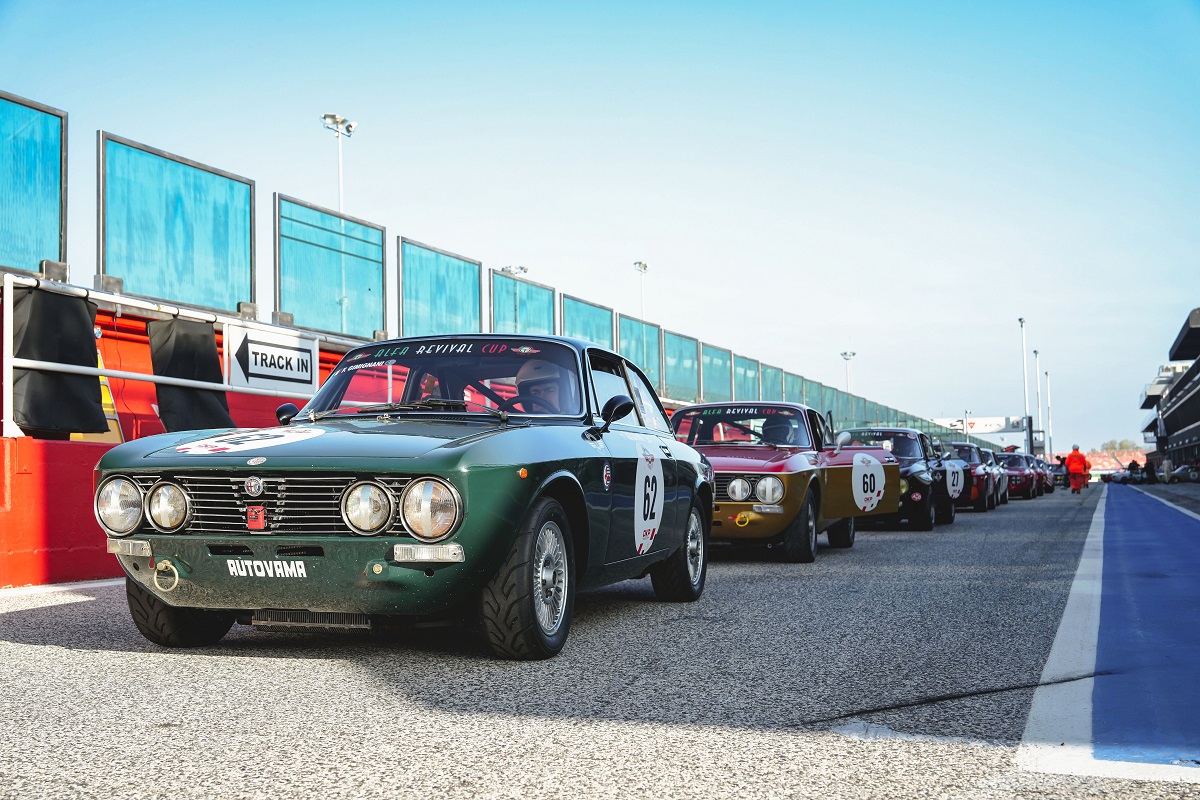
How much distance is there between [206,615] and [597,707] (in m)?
2.20

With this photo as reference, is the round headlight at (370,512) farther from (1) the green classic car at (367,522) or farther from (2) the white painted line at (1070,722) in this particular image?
(2) the white painted line at (1070,722)

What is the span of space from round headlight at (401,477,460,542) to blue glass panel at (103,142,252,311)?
7.46 metres

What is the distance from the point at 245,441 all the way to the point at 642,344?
1991 cm

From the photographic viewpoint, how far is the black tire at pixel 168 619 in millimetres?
5231

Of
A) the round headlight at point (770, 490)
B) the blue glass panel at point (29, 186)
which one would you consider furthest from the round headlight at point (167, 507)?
the round headlight at point (770, 490)

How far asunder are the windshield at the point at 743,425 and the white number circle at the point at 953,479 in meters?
7.30

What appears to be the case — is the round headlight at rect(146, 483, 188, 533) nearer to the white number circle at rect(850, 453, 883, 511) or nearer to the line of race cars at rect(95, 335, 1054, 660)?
the line of race cars at rect(95, 335, 1054, 660)

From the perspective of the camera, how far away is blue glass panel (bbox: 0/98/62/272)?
9430mm

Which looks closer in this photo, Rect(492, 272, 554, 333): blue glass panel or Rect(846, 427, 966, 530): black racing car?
Rect(846, 427, 966, 530): black racing car

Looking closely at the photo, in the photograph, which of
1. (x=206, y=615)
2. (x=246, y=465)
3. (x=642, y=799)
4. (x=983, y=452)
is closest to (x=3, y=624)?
(x=206, y=615)

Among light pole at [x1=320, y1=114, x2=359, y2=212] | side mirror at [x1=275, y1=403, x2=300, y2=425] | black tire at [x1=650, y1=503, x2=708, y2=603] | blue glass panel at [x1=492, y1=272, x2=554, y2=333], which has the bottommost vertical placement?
black tire at [x1=650, y1=503, x2=708, y2=603]

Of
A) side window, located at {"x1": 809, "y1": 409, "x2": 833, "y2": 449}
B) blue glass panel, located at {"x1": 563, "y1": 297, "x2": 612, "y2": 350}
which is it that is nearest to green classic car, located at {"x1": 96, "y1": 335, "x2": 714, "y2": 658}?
side window, located at {"x1": 809, "y1": 409, "x2": 833, "y2": 449}

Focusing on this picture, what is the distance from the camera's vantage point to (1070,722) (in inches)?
154

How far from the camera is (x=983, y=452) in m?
24.7
